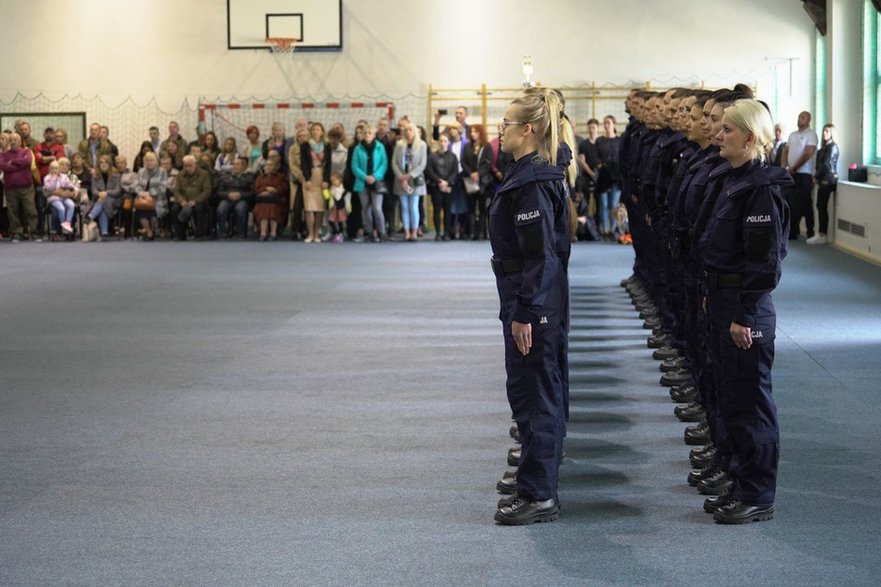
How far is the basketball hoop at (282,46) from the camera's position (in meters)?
20.1

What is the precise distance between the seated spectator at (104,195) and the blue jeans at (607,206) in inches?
276

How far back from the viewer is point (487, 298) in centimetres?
1131

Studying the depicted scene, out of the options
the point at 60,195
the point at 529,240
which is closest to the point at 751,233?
the point at 529,240

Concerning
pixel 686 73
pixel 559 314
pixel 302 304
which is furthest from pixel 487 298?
pixel 686 73

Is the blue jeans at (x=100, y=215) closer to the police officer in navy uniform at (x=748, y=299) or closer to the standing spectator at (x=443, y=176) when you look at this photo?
the standing spectator at (x=443, y=176)

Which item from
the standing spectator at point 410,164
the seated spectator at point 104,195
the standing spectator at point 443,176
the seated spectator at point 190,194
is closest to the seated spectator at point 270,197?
the seated spectator at point 190,194

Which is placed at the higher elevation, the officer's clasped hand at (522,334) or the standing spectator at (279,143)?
the standing spectator at (279,143)

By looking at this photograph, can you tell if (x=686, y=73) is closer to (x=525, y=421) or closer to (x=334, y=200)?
(x=334, y=200)

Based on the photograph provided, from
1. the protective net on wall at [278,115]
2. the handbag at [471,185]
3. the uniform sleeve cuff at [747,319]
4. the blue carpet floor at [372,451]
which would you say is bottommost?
the blue carpet floor at [372,451]

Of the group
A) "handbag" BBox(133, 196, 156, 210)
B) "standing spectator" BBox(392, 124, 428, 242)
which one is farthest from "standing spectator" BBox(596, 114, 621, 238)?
"handbag" BBox(133, 196, 156, 210)

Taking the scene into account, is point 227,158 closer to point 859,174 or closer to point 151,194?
point 151,194

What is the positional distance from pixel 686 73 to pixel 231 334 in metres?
12.3

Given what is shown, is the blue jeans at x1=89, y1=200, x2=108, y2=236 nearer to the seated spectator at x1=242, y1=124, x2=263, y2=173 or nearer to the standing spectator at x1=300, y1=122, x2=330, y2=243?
the seated spectator at x1=242, y1=124, x2=263, y2=173

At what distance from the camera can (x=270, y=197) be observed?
1795 centimetres
